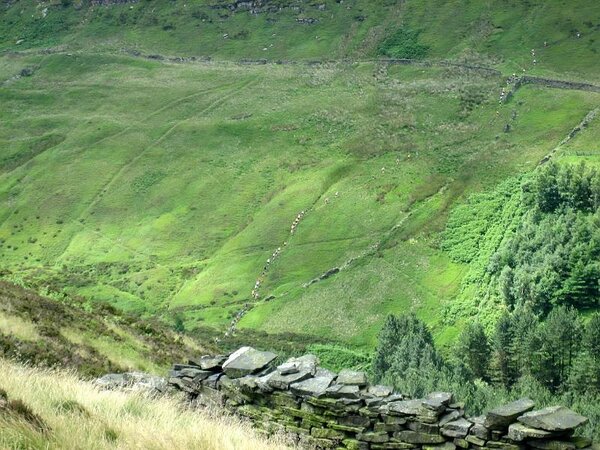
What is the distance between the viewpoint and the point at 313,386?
16953mm

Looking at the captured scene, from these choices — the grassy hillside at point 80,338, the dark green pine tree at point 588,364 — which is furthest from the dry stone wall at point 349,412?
the dark green pine tree at point 588,364

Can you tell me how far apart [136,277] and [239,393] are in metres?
118

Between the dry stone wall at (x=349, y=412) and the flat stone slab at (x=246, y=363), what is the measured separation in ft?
0.09

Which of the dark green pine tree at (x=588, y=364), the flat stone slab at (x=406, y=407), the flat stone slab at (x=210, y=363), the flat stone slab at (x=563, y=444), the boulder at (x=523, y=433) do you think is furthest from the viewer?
the dark green pine tree at (x=588, y=364)

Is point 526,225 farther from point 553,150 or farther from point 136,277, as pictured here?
point 136,277

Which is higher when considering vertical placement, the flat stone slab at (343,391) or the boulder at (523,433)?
the boulder at (523,433)

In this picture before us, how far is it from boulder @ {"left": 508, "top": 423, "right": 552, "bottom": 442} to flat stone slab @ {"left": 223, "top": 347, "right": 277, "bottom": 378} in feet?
22.9

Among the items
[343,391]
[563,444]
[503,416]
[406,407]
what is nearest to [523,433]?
[503,416]

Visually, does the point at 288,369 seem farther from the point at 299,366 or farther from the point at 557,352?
the point at 557,352

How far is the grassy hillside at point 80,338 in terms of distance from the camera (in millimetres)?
23422

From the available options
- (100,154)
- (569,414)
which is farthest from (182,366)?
(100,154)

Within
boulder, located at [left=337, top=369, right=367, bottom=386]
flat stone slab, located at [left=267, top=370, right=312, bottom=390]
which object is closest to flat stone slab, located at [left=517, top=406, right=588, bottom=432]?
boulder, located at [left=337, top=369, right=367, bottom=386]

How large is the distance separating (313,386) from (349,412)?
45.0 inches

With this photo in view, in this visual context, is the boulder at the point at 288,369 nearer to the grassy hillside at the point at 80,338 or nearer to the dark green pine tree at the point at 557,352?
the grassy hillside at the point at 80,338
